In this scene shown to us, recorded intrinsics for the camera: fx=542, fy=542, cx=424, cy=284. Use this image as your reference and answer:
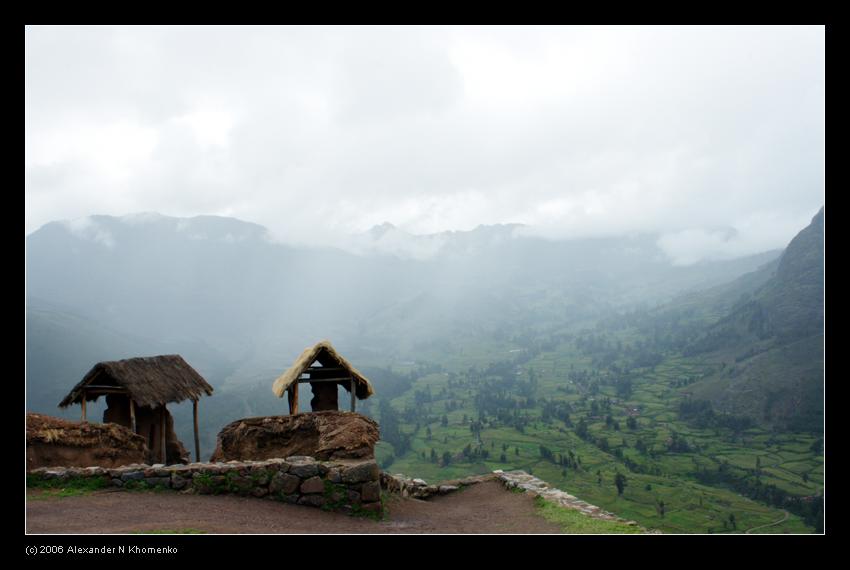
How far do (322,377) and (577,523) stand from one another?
987 cm

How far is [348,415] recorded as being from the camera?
602 inches

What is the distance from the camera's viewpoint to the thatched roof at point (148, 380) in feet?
69.1

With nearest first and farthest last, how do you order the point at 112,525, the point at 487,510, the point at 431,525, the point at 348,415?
the point at 112,525
the point at 431,525
the point at 348,415
the point at 487,510

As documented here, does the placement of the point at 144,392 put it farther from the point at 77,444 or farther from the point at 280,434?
the point at 280,434

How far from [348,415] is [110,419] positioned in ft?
41.7

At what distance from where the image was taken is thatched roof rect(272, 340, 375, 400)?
59.3 ft

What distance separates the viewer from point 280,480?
12398mm

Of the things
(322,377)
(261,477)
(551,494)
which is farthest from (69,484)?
(551,494)

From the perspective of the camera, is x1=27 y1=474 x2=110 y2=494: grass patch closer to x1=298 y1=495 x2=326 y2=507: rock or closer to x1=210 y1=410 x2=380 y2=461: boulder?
x1=210 y1=410 x2=380 y2=461: boulder

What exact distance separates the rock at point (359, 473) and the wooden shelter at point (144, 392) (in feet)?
41.4

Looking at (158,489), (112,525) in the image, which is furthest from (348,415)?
(112,525)

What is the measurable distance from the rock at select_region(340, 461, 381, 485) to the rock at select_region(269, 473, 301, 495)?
1073 mm

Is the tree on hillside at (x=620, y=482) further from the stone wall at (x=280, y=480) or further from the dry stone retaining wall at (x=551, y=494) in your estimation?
the stone wall at (x=280, y=480)
